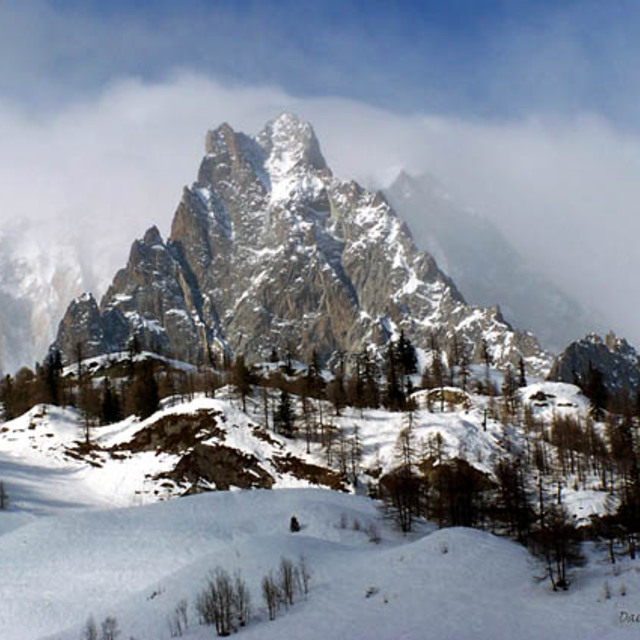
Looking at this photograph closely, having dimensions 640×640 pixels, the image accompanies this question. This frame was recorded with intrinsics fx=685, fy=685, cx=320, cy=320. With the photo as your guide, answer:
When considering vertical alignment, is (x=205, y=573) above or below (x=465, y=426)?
below

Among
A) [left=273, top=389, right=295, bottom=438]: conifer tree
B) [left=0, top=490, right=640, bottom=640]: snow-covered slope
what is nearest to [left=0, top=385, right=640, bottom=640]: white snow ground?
[left=0, top=490, right=640, bottom=640]: snow-covered slope

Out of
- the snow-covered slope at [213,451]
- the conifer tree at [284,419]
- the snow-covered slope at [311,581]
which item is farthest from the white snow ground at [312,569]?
the conifer tree at [284,419]

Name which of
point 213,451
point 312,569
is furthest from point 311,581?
point 213,451

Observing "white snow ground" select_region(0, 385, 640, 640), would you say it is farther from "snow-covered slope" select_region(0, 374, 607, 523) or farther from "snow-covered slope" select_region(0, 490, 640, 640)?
"snow-covered slope" select_region(0, 374, 607, 523)

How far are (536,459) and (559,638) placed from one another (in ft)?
215

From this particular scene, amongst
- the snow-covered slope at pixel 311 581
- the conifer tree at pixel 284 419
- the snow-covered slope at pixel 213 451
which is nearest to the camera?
the snow-covered slope at pixel 311 581

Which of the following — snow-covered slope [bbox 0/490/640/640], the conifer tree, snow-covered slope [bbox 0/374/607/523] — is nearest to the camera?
snow-covered slope [bbox 0/490/640/640]

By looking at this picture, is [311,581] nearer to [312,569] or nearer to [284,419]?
[312,569]

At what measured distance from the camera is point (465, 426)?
100m

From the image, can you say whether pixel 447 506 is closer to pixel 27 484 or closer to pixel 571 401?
pixel 27 484

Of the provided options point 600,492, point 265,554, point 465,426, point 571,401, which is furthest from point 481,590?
point 571,401

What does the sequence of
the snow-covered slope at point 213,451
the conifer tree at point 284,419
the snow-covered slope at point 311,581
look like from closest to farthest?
the snow-covered slope at point 311,581 → the snow-covered slope at point 213,451 → the conifer tree at point 284,419

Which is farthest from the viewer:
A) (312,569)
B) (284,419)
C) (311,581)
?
(284,419)

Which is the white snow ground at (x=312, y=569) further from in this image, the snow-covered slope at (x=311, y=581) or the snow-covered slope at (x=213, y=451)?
the snow-covered slope at (x=213, y=451)
